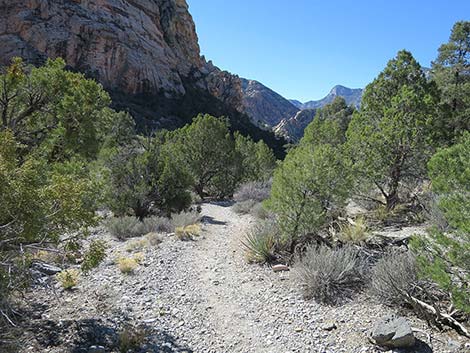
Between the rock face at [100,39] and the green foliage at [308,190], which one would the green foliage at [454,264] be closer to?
the green foliage at [308,190]

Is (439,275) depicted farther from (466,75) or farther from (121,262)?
(466,75)

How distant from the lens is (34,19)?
53.9m

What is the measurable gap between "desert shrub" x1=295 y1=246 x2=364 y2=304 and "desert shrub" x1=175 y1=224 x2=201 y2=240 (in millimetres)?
4969

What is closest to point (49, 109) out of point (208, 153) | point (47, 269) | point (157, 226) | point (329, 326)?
point (47, 269)

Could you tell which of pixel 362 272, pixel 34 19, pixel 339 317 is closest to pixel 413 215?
pixel 362 272

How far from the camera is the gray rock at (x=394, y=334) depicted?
4.34m

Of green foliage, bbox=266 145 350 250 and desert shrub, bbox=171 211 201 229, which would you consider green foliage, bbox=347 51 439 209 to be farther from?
desert shrub, bbox=171 211 201 229

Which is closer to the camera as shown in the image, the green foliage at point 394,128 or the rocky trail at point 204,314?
the rocky trail at point 204,314

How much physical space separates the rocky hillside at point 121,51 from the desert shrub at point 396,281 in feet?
157

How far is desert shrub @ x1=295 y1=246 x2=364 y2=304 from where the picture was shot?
601 centimetres

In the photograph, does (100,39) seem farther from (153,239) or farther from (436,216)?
(436,216)

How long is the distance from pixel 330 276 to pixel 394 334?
5.91ft

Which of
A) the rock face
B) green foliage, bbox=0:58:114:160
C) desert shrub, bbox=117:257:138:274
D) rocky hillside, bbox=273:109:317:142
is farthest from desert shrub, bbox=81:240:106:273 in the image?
rocky hillside, bbox=273:109:317:142

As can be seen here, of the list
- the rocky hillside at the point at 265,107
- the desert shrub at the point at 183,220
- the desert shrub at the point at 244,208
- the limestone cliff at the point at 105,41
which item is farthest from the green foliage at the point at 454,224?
the rocky hillside at the point at 265,107
